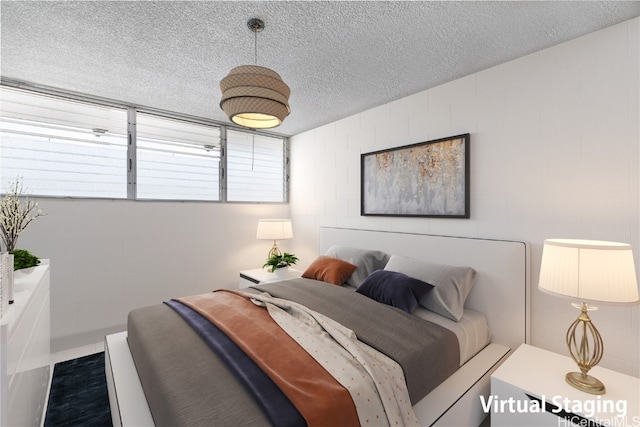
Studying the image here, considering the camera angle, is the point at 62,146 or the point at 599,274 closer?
the point at 599,274

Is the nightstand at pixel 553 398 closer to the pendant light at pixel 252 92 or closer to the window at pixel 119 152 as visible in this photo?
the pendant light at pixel 252 92

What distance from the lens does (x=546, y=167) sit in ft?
Answer: 6.72

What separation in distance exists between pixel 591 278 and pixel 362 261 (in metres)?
1.73

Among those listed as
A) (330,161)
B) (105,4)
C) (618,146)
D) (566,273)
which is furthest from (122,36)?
(618,146)

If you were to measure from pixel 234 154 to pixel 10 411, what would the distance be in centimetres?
323

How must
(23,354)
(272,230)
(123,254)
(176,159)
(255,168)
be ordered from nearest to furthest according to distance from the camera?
(23,354), (123,254), (176,159), (272,230), (255,168)

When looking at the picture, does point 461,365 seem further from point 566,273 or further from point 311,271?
point 311,271

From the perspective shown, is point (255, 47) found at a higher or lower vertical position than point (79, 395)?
higher

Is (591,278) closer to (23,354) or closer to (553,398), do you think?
(553,398)

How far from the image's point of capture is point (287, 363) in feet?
4.44

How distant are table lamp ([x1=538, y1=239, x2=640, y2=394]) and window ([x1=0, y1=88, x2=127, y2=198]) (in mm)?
3731

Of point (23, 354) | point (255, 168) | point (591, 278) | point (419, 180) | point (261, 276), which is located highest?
point (255, 168)

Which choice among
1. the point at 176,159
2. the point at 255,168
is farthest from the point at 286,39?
the point at 255,168

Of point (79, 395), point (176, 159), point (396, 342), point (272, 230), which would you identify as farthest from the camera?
point (272, 230)
